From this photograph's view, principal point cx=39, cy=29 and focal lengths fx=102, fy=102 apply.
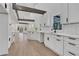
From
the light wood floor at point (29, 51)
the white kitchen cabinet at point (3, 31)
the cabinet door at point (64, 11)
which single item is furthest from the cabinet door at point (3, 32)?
the cabinet door at point (64, 11)

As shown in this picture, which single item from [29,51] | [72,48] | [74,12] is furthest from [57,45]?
[29,51]

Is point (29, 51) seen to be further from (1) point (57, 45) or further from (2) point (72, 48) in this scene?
(2) point (72, 48)

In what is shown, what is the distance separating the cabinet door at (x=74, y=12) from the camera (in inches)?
133

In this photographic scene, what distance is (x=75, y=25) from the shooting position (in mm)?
3670

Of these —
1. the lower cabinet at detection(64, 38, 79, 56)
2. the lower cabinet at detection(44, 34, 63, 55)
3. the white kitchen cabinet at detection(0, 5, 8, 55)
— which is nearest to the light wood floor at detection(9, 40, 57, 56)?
the lower cabinet at detection(44, 34, 63, 55)

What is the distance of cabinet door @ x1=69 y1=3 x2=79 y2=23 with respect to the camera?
3.39 metres

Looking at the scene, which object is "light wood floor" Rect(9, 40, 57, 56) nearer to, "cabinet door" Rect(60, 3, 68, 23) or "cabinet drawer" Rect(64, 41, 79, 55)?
"cabinet drawer" Rect(64, 41, 79, 55)

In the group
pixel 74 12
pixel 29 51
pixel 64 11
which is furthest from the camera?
pixel 29 51

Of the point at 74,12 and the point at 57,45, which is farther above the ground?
the point at 74,12

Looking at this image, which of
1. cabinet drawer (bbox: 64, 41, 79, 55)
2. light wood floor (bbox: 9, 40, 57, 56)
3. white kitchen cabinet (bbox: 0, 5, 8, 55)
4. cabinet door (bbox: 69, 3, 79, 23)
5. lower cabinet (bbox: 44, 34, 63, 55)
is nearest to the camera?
cabinet drawer (bbox: 64, 41, 79, 55)

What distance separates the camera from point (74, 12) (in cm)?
352

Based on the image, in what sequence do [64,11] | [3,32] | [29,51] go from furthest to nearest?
[29,51], [64,11], [3,32]

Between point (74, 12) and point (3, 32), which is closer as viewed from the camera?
point (74, 12)

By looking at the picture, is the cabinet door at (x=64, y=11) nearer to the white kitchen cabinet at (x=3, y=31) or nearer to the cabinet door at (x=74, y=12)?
the cabinet door at (x=74, y=12)
